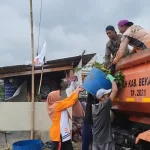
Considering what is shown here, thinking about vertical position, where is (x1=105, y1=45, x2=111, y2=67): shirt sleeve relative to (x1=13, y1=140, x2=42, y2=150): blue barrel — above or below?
above

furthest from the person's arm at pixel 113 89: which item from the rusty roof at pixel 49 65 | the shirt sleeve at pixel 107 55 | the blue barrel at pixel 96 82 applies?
the rusty roof at pixel 49 65

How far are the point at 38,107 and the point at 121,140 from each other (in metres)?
4.06

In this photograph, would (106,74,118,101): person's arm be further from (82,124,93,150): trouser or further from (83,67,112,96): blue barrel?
(82,124,93,150): trouser

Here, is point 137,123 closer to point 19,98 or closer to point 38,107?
point 38,107

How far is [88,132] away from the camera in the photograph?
5.55 meters

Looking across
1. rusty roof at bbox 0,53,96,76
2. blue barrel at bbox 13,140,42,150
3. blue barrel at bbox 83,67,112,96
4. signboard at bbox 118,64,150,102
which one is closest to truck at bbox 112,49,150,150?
signboard at bbox 118,64,150,102

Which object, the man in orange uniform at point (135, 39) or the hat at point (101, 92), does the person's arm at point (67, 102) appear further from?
the man in orange uniform at point (135, 39)

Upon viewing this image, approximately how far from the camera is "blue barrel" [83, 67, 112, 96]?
5.01 m

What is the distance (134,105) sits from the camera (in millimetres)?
4473

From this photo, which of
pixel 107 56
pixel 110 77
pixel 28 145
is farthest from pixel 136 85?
pixel 28 145

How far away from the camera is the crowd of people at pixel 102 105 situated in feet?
15.6

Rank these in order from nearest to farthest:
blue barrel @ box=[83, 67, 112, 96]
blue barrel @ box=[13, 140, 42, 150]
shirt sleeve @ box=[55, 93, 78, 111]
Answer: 1. blue barrel @ box=[83, 67, 112, 96]
2. shirt sleeve @ box=[55, 93, 78, 111]
3. blue barrel @ box=[13, 140, 42, 150]

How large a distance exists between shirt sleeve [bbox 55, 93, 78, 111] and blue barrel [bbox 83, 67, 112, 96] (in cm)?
68

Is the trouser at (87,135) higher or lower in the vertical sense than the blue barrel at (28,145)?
higher
